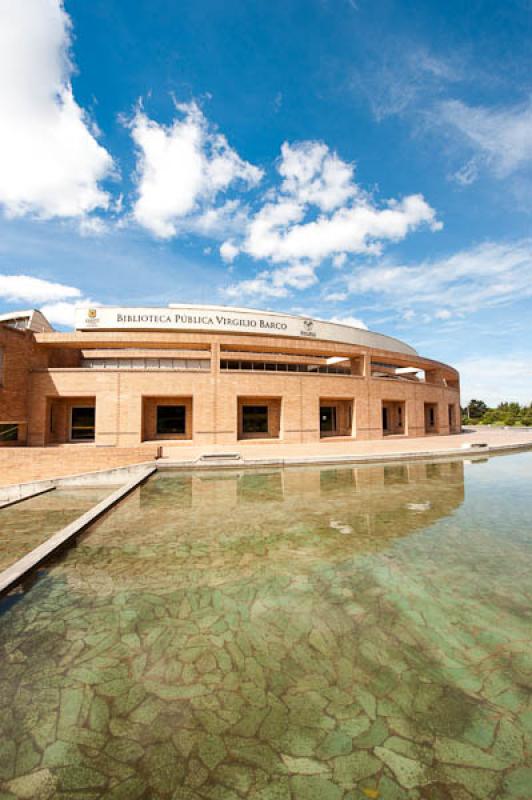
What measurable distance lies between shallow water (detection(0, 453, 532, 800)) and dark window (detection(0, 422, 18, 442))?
17.3 meters

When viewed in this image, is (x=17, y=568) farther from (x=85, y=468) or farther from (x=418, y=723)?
(x=85, y=468)

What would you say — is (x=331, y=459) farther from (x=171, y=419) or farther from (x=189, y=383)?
(x=171, y=419)

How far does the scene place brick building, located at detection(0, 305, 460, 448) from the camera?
20859mm

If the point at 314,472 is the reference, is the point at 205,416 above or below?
above

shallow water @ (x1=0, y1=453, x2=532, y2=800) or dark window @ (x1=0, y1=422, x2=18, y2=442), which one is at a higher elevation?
dark window @ (x1=0, y1=422, x2=18, y2=442)

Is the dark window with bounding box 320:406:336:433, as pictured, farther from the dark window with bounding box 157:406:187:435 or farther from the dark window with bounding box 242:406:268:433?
the dark window with bounding box 157:406:187:435

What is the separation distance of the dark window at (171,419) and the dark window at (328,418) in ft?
36.5

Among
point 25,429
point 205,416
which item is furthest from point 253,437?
point 25,429

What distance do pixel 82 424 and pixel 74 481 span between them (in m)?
11.6

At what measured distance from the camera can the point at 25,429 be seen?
20.8 m

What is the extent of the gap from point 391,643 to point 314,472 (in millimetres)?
10449

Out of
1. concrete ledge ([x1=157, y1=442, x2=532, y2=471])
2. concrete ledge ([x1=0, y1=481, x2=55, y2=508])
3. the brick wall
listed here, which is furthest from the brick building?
concrete ledge ([x1=0, y1=481, x2=55, y2=508])

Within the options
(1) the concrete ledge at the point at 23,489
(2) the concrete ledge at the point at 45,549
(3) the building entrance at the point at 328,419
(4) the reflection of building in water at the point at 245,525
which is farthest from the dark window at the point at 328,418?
(2) the concrete ledge at the point at 45,549

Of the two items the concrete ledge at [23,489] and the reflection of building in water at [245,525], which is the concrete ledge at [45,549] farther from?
the concrete ledge at [23,489]
